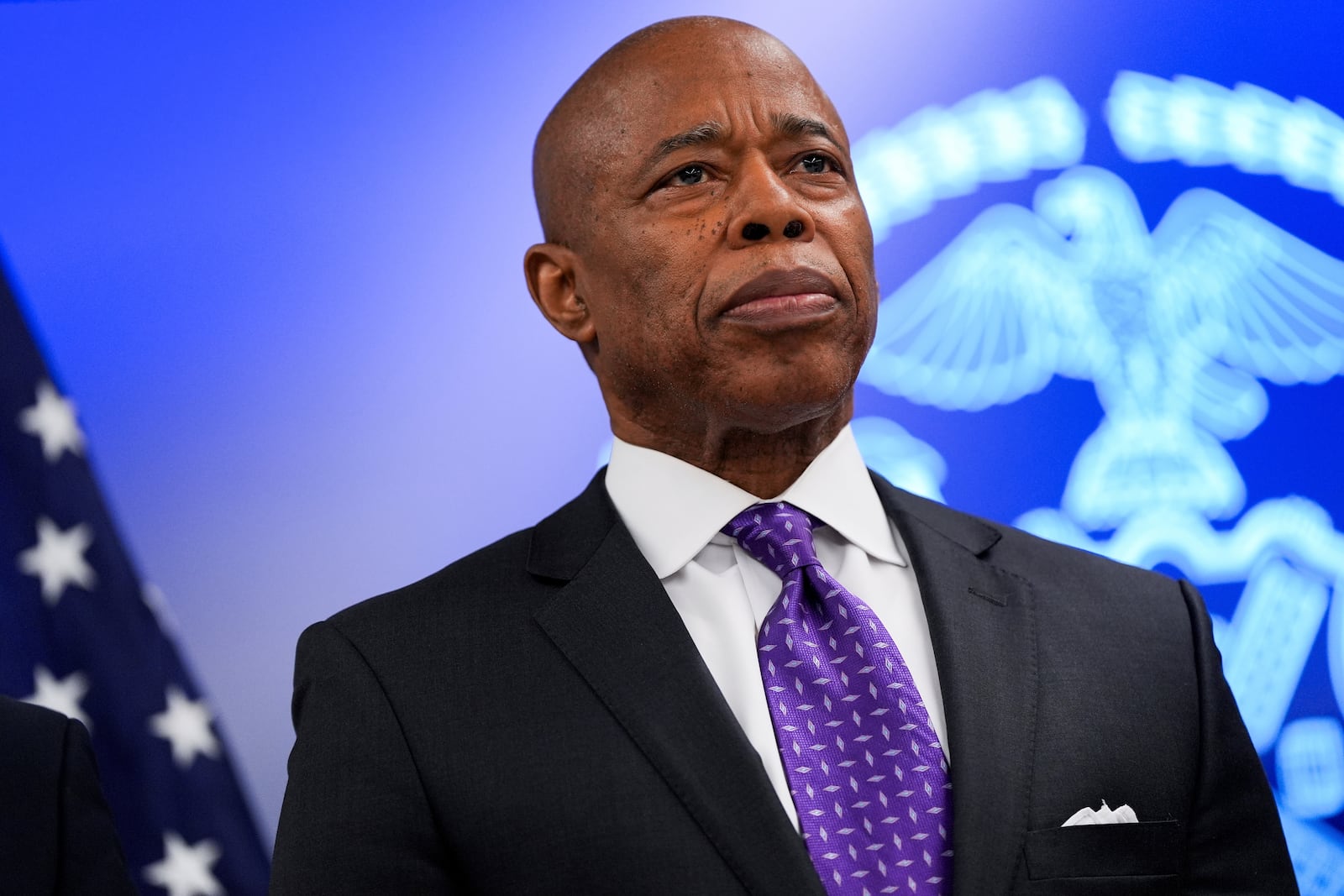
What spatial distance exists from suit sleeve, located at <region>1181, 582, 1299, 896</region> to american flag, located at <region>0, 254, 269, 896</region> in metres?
1.64

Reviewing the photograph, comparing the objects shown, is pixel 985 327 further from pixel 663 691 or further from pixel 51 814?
pixel 51 814

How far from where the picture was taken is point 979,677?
178 cm

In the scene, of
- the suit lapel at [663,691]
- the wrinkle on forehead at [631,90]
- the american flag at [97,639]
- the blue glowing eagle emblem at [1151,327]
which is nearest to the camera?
the suit lapel at [663,691]

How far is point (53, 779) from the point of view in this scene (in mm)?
1948

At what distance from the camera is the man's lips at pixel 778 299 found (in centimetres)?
180

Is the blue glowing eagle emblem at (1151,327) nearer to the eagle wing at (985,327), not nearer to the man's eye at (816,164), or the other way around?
the eagle wing at (985,327)

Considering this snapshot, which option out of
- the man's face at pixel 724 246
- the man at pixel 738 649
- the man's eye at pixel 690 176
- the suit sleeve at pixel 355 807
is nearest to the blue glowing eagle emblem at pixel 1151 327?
the man at pixel 738 649

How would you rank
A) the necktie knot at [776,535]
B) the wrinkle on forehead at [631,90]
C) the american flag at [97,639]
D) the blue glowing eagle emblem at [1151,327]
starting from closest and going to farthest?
the necktie knot at [776,535], the wrinkle on forehead at [631,90], the american flag at [97,639], the blue glowing eagle emblem at [1151,327]

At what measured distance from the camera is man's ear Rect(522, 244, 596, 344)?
203 cm

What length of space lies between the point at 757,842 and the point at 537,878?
252 millimetres

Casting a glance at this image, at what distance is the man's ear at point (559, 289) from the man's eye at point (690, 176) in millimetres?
191

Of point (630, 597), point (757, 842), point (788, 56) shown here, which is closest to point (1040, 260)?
point (788, 56)

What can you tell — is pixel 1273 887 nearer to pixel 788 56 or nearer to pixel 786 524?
pixel 786 524

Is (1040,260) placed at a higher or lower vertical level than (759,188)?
higher
